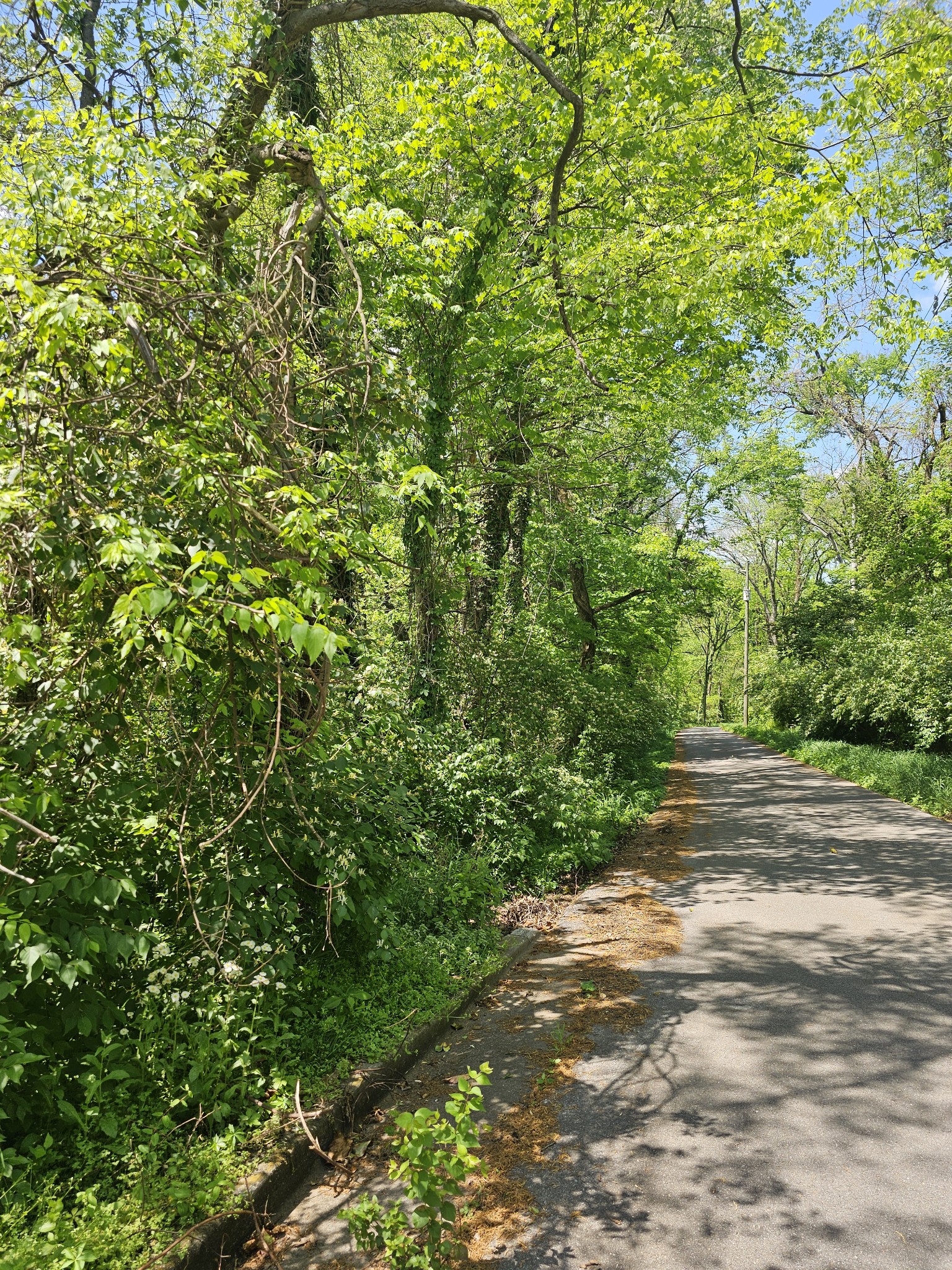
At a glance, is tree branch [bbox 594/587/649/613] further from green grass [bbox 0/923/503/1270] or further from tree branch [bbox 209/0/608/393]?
green grass [bbox 0/923/503/1270]

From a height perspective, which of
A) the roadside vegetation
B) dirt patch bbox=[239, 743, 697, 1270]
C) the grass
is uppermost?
the roadside vegetation

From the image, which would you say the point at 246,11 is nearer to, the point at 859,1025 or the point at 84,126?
the point at 84,126

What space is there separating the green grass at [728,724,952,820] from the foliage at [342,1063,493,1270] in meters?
12.5

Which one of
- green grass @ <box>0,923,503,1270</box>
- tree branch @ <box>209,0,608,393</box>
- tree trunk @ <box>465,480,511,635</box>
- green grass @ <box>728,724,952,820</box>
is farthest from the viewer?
green grass @ <box>728,724,952,820</box>

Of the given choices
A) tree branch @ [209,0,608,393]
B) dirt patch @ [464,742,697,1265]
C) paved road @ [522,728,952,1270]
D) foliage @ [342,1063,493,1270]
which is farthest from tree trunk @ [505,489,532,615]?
foliage @ [342,1063,493,1270]

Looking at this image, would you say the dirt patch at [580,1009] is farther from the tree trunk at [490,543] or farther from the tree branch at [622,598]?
the tree branch at [622,598]

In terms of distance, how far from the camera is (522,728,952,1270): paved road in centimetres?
296

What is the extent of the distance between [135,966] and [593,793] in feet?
27.7

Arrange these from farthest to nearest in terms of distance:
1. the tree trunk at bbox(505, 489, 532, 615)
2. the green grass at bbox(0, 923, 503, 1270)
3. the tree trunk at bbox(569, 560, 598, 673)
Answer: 1. the tree trunk at bbox(569, 560, 598, 673)
2. the tree trunk at bbox(505, 489, 532, 615)
3. the green grass at bbox(0, 923, 503, 1270)


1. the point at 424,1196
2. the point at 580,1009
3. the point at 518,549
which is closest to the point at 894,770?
the point at 518,549

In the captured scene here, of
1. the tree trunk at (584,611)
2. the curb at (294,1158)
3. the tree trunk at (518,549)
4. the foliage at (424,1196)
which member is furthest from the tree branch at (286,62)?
the tree trunk at (584,611)

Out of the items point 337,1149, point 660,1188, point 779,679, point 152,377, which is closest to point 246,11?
point 152,377

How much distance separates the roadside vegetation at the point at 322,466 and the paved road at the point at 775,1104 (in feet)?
4.73

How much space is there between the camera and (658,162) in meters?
10.2
